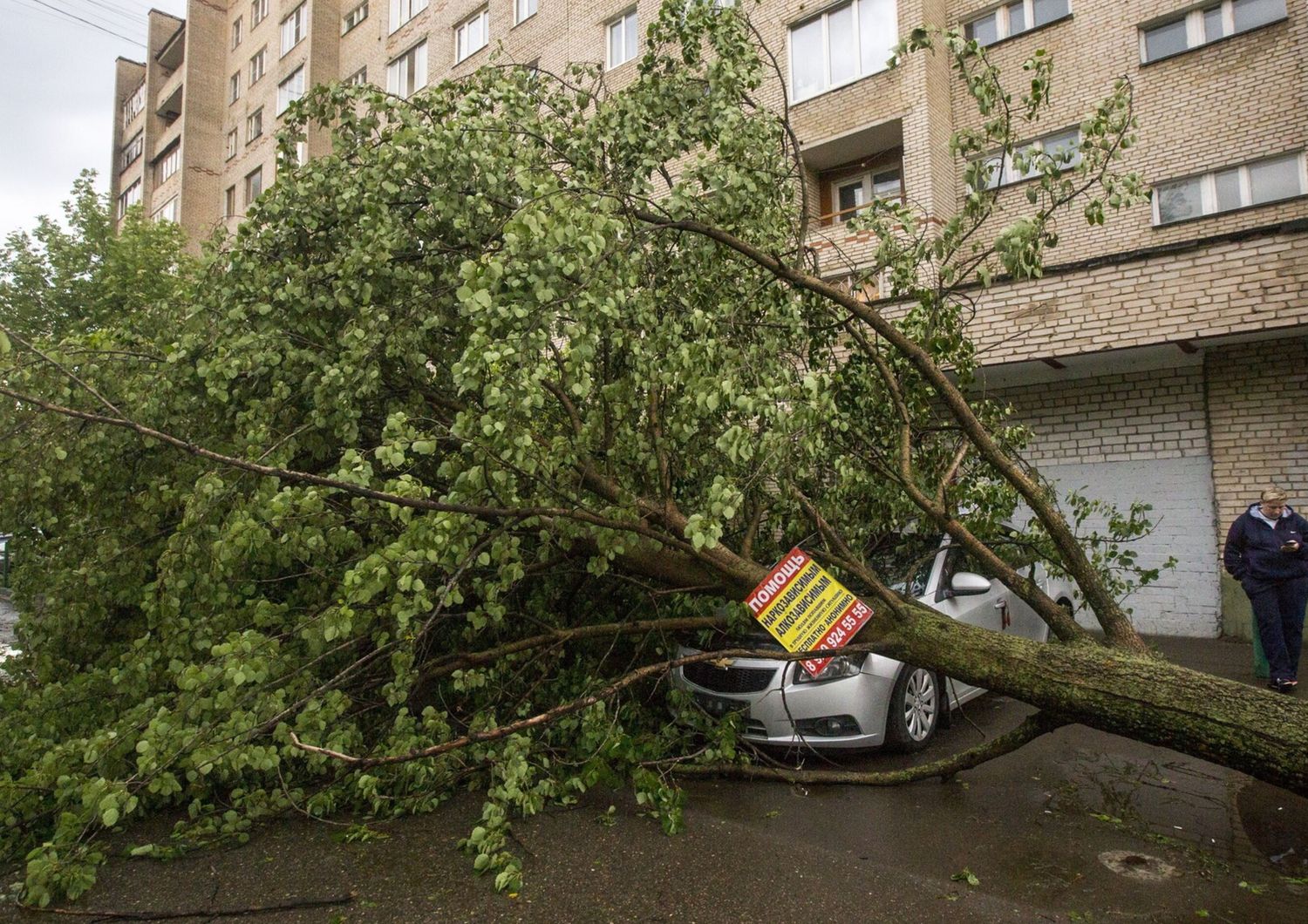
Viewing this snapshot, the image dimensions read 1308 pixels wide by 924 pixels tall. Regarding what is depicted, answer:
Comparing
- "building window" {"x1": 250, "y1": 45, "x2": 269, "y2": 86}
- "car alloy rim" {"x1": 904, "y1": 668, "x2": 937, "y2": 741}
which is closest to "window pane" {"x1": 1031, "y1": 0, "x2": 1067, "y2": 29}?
"car alloy rim" {"x1": 904, "y1": 668, "x2": 937, "y2": 741}

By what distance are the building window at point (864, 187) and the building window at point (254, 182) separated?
21651mm

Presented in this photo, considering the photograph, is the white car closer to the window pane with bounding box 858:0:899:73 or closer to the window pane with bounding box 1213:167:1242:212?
the window pane with bounding box 1213:167:1242:212

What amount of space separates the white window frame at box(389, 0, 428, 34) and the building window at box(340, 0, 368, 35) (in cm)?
210

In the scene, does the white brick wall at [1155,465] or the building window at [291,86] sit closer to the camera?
the white brick wall at [1155,465]

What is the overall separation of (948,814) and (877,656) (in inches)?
43.9

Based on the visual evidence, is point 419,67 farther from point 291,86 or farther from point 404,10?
point 291,86

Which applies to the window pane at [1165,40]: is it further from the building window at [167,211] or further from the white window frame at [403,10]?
the building window at [167,211]

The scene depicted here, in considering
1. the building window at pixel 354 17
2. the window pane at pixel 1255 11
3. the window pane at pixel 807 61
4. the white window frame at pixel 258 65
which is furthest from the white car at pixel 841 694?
the white window frame at pixel 258 65

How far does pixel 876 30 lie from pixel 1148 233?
5371 millimetres

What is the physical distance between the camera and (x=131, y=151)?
1534 inches

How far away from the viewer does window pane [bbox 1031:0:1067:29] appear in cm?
1296

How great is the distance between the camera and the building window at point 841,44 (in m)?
13.9

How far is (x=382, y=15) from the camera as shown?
24.8 m

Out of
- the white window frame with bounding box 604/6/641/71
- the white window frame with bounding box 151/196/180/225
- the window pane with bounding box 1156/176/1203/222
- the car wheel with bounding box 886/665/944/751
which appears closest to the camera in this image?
the car wheel with bounding box 886/665/944/751
